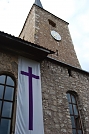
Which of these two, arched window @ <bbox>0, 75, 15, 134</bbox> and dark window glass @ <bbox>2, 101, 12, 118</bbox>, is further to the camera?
dark window glass @ <bbox>2, 101, 12, 118</bbox>

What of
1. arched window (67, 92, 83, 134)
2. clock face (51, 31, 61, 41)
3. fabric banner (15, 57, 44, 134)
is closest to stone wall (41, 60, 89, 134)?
arched window (67, 92, 83, 134)

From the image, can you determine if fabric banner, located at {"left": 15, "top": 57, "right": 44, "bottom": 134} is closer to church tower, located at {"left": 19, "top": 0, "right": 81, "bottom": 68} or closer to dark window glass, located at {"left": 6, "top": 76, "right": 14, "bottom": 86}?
dark window glass, located at {"left": 6, "top": 76, "right": 14, "bottom": 86}

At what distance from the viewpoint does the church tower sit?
8.70 meters

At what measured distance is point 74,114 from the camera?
599 centimetres

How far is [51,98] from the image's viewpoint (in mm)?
5641

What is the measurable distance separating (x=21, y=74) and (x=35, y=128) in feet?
6.51

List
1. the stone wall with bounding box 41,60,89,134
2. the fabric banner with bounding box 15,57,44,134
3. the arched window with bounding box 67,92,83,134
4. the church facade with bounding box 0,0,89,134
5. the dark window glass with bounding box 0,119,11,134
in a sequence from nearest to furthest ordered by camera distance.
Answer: the dark window glass with bounding box 0,119,11,134, the fabric banner with bounding box 15,57,44,134, the church facade with bounding box 0,0,89,134, the stone wall with bounding box 41,60,89,134, the arched window with bounding box 67,92,83,134

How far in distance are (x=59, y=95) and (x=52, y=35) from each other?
495 centimetres

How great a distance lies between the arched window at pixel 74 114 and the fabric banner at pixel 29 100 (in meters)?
1.58

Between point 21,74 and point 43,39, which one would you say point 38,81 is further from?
point 43,39

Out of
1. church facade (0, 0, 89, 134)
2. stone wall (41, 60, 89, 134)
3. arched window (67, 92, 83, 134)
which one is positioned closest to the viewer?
church facade (0, 0, 89, 134)

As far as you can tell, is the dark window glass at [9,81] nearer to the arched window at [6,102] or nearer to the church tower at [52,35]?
the arched window at [6,102]

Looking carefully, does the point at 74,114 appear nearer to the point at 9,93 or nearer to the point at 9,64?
the point at 9,93

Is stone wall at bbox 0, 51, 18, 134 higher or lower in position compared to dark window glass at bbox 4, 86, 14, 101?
higher
